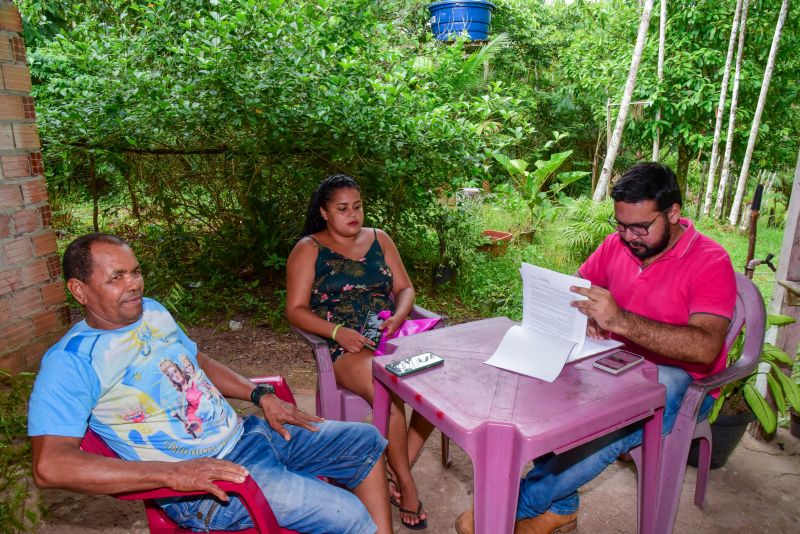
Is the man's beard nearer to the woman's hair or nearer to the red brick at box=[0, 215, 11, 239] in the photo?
the woman's hair

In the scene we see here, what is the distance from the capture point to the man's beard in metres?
2.22

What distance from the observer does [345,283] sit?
9.18ft

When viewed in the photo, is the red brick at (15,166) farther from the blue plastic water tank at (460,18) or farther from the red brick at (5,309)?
the blue plastic water tank at (460,18)

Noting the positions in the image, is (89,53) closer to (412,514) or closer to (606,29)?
(412,514)

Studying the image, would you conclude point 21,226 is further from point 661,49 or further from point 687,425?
point 661,49

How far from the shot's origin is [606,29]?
10.7 m

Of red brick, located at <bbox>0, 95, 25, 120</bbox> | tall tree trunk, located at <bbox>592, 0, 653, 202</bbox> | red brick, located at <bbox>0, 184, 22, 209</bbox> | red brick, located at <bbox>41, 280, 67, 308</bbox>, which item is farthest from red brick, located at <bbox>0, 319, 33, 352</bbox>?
tall tree trunk, located at <bbox>592, 0, 653, 202</bbox>

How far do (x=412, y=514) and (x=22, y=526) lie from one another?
1661 millimetres

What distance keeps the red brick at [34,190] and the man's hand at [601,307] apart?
2.82 metres

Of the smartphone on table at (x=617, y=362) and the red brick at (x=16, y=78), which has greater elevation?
the red brick at (x=16, y=78)

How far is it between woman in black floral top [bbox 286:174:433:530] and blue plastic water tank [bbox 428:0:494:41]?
6399mm

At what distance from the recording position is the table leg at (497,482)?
5.07ft

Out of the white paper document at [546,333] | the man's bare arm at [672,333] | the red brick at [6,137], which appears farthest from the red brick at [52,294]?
the man's bare arm at [672,333]

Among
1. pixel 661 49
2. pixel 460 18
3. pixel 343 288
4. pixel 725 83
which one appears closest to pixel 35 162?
pixel 343 288
